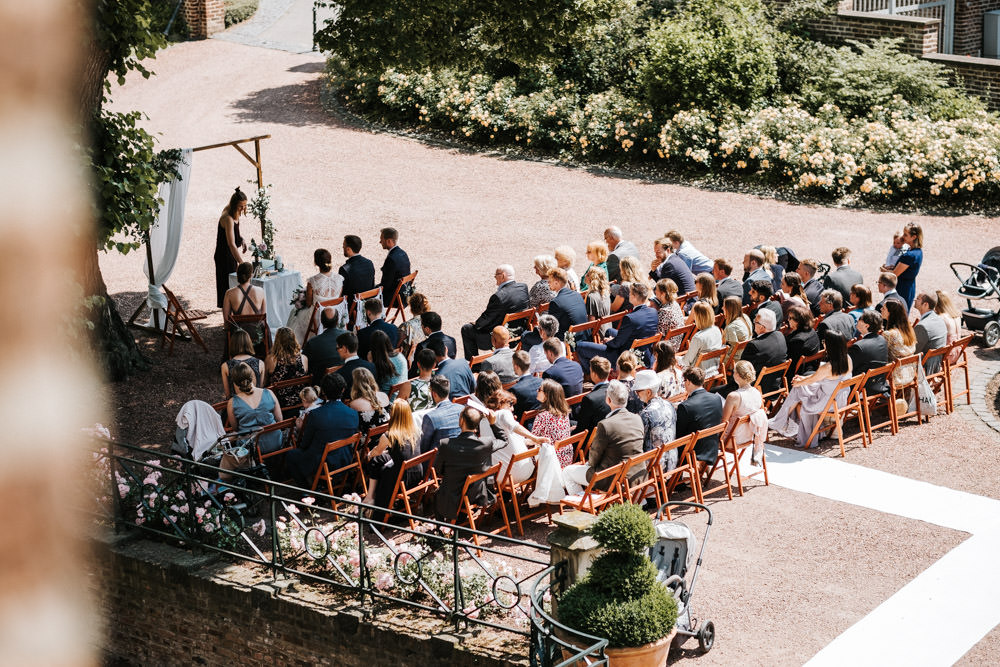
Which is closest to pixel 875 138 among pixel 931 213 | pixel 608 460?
pixel 931 213

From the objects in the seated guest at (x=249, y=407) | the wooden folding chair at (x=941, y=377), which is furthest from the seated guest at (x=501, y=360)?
the wooden folding chair at (x=941, y=377)

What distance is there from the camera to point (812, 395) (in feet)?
36.3

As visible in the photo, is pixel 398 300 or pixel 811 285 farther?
pixel 398 300

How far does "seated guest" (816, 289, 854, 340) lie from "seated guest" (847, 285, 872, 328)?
0.18 metres

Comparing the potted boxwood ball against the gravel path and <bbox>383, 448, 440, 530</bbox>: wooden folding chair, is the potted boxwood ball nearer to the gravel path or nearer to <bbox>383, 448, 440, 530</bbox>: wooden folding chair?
the gravel path

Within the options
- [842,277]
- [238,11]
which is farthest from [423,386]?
[238,11]

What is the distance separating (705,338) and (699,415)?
201 centimetres

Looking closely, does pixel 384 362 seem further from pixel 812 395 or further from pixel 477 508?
pixel 812 395

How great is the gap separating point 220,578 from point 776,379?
20.3 ft

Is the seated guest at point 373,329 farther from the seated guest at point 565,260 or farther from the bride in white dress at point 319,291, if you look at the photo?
the seated guest at point 565,260

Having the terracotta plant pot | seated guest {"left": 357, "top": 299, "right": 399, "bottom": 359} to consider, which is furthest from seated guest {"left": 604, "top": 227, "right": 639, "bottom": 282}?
the terracotta plant pot

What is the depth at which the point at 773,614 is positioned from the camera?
8.24 metres

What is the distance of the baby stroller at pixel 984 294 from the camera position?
13.7m

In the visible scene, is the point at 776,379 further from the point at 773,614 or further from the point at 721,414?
the point at 773,614
